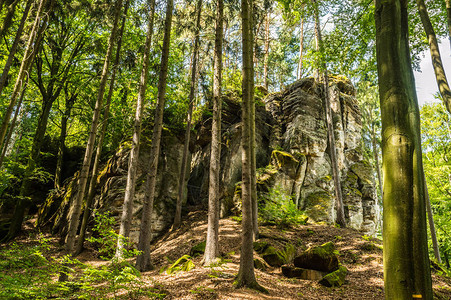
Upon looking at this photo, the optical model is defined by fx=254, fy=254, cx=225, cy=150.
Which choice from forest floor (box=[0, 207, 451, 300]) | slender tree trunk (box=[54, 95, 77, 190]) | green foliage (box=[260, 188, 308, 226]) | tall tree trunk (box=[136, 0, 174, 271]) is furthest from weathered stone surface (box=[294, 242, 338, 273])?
slender tree trunk (box=[54, 95, 77, 190])

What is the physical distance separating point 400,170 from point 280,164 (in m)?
12.9

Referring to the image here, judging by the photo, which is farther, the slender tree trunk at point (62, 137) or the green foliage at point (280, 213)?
the slender tree trunk at point (62, 137)

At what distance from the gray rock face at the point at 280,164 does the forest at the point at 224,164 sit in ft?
0.34

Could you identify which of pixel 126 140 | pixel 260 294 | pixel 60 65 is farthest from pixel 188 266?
pixel 60 65

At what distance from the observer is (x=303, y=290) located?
253 inches

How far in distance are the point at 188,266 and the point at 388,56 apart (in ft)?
23.6

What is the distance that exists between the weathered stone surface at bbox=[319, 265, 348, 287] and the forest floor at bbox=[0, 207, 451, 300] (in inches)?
5.6

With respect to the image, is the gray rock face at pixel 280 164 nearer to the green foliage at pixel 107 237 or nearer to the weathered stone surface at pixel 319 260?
the weathered stone surface at pixel 319 260

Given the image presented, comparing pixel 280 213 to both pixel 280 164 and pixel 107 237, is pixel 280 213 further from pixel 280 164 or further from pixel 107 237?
pixel 107 237

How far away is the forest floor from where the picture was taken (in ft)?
18.3

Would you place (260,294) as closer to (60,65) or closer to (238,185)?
(238,185)

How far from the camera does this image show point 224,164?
16078 mm

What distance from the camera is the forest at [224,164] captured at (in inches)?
125

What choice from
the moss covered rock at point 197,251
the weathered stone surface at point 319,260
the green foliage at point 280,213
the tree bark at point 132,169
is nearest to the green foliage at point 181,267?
the moss covered rock at point 197,251
